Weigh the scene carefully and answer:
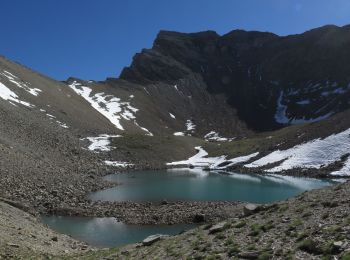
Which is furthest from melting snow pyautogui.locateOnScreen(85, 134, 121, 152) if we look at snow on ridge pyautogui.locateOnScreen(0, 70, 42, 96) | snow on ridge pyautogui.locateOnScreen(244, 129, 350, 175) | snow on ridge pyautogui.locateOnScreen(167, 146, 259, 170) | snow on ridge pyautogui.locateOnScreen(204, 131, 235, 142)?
snow on ridge pyautogui.locateOnScreen(204, 131, 235, 142)

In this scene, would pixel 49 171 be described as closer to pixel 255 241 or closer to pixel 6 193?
pixel 6 193

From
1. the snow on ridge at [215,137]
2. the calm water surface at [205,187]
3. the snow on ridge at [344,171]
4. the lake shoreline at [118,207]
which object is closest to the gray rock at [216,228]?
the lake shoreline at [118,207]

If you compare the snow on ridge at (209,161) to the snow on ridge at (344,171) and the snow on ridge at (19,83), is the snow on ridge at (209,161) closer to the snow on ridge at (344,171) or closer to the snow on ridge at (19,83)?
the snow on ridge at (344,171)

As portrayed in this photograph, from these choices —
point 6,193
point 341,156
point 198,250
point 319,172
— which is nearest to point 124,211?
point 6,193

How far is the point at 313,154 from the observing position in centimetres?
9869

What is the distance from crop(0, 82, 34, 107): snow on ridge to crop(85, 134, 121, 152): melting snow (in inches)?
804

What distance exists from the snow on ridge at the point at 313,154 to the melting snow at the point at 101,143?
1465 inches

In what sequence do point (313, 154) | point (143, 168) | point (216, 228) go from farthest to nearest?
point (143, 168) < point (313, 154) < point (216, 228)

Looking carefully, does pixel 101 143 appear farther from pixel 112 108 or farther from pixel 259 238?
pixel 259 238

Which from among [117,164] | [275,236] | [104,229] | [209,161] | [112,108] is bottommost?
[104,229]

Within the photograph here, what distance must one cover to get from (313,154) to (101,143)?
54.8 meters

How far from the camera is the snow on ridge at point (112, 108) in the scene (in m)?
168

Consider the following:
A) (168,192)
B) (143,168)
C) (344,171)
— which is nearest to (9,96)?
(143,168)

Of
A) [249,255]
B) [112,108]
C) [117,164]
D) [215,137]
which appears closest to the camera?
[249,255]
